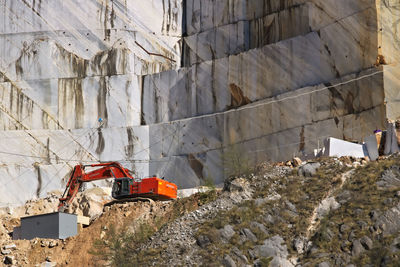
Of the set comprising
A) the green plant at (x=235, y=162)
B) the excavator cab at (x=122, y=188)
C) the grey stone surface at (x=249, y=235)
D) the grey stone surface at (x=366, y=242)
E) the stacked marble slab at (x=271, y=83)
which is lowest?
the grey stone surface at (x=366, y=242)

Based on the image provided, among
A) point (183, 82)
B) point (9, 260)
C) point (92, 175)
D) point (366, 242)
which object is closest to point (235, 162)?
point (92, 175)

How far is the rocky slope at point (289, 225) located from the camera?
1009 inches

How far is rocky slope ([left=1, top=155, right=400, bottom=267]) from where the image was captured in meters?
25.6

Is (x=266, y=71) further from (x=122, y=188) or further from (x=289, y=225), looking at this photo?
(x=289, y=225)

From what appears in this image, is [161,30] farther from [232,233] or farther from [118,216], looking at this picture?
[232,233]

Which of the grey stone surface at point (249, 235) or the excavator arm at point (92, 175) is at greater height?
the excavator arm at point (92, 175)

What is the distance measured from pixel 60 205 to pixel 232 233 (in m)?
14.4

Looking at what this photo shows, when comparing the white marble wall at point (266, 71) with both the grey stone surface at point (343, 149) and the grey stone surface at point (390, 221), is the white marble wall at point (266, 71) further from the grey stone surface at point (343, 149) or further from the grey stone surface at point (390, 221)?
the grey stone surface at point (390, 221)

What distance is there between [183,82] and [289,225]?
67.0ft

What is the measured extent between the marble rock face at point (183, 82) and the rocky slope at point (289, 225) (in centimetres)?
980

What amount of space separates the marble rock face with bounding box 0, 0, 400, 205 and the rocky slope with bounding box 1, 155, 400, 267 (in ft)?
32.2

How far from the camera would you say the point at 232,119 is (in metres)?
43.5

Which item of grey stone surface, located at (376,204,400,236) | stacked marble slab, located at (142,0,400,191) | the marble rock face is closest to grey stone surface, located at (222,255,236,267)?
grey stone surface, located at (376,204,400,236)

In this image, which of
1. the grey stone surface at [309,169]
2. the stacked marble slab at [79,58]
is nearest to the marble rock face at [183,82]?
the stacked marble slab at [79,58]
